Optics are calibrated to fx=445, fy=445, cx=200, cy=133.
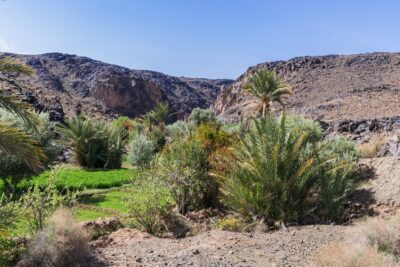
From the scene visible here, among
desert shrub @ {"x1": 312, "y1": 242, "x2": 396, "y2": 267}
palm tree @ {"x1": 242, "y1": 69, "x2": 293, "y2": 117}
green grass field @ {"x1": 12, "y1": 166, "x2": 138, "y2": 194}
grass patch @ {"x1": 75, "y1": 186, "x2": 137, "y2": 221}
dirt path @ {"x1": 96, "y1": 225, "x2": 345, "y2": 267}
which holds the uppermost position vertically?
palm tree @ {"x1": 242, "y1": 69, "x2": 293, "y2": 117}

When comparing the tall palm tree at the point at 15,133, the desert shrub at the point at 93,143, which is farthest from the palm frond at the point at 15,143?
the desert shrub at the point at 93,143

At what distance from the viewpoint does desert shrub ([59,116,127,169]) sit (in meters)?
27.8

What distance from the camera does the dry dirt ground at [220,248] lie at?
6.40 m

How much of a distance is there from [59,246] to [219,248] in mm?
2429

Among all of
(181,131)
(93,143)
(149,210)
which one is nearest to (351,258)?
(149,210)

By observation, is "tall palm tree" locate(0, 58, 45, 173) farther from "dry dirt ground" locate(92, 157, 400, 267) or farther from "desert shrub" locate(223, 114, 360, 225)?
"desert shrub" locate(223, 114, 360, 225)

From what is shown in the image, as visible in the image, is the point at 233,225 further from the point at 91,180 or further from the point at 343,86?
the point at 343,86

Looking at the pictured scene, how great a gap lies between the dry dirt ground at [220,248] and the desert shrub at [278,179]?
33.8 inches

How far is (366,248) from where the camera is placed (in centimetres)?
575

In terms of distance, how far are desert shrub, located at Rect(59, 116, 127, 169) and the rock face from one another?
2757 centimetres

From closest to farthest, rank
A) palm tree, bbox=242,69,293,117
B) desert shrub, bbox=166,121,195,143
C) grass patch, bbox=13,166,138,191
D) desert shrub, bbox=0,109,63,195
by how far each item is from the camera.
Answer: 1. desert shrub, bbox=0,109,63,195
2. desert shrub, bbox=166,121,195,143
3. grass patch, bbox=13,166,138,191
4. palm tree, bbox=242,69,293,117

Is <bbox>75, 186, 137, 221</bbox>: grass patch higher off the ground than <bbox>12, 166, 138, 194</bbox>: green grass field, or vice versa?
Answer: <bbox>75, 186, 137, 221</bbox>: grass patch

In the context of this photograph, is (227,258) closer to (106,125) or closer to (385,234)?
(385,234)

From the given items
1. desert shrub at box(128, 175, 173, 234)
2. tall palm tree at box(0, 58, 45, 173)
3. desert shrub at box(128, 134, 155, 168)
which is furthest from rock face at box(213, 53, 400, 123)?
tall palm tree at box(0, 58, 45, 173)
